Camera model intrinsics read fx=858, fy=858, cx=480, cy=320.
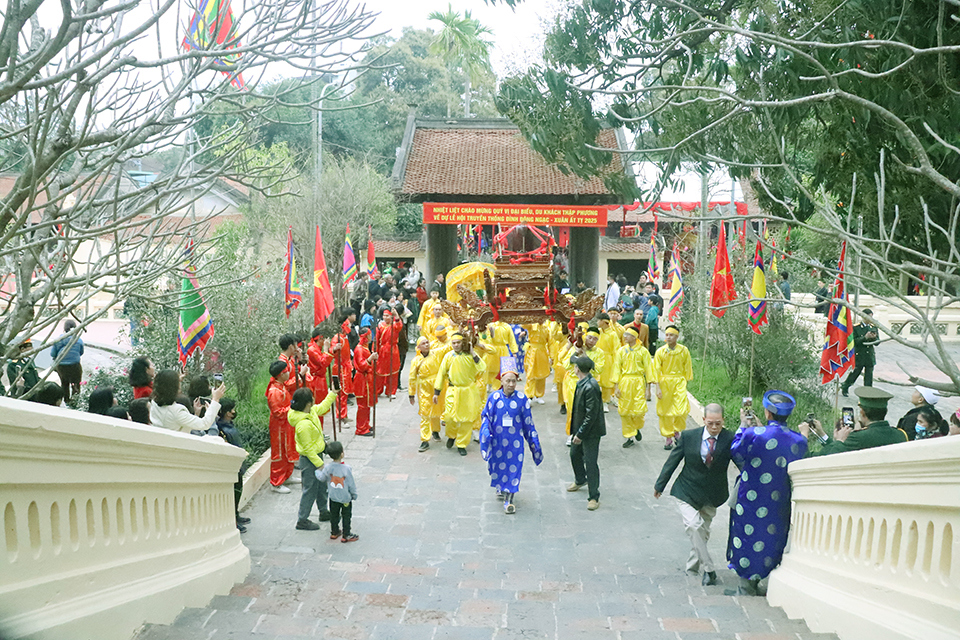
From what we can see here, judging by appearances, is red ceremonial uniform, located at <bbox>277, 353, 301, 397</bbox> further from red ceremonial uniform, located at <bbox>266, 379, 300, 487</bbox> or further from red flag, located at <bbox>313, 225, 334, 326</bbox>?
red flag, located at <bbox>313, 225, 334, 326</bbox>

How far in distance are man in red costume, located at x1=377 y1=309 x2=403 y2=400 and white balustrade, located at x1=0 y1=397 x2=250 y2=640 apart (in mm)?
7704

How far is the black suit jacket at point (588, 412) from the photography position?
29.6 feet

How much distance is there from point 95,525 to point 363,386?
27.0ft

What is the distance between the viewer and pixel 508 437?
899cm

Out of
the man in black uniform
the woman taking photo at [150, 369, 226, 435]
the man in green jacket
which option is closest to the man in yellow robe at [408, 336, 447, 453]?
the woman taking photo at [150, 369, 226, 435]

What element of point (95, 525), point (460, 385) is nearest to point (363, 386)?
point (460, 385)

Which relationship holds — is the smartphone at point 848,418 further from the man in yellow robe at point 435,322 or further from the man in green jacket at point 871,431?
the man in yellow robe at point 435,322

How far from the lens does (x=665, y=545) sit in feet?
26.4

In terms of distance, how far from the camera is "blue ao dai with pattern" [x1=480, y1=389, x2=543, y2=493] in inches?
354

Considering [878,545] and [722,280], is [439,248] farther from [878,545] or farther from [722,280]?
[878,545]

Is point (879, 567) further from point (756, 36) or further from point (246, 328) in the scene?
point (246, 328)

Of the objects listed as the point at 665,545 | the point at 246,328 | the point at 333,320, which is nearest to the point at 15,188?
the point at 665,545

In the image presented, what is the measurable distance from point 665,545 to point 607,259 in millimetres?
26274

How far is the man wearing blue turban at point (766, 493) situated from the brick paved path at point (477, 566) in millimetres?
433
